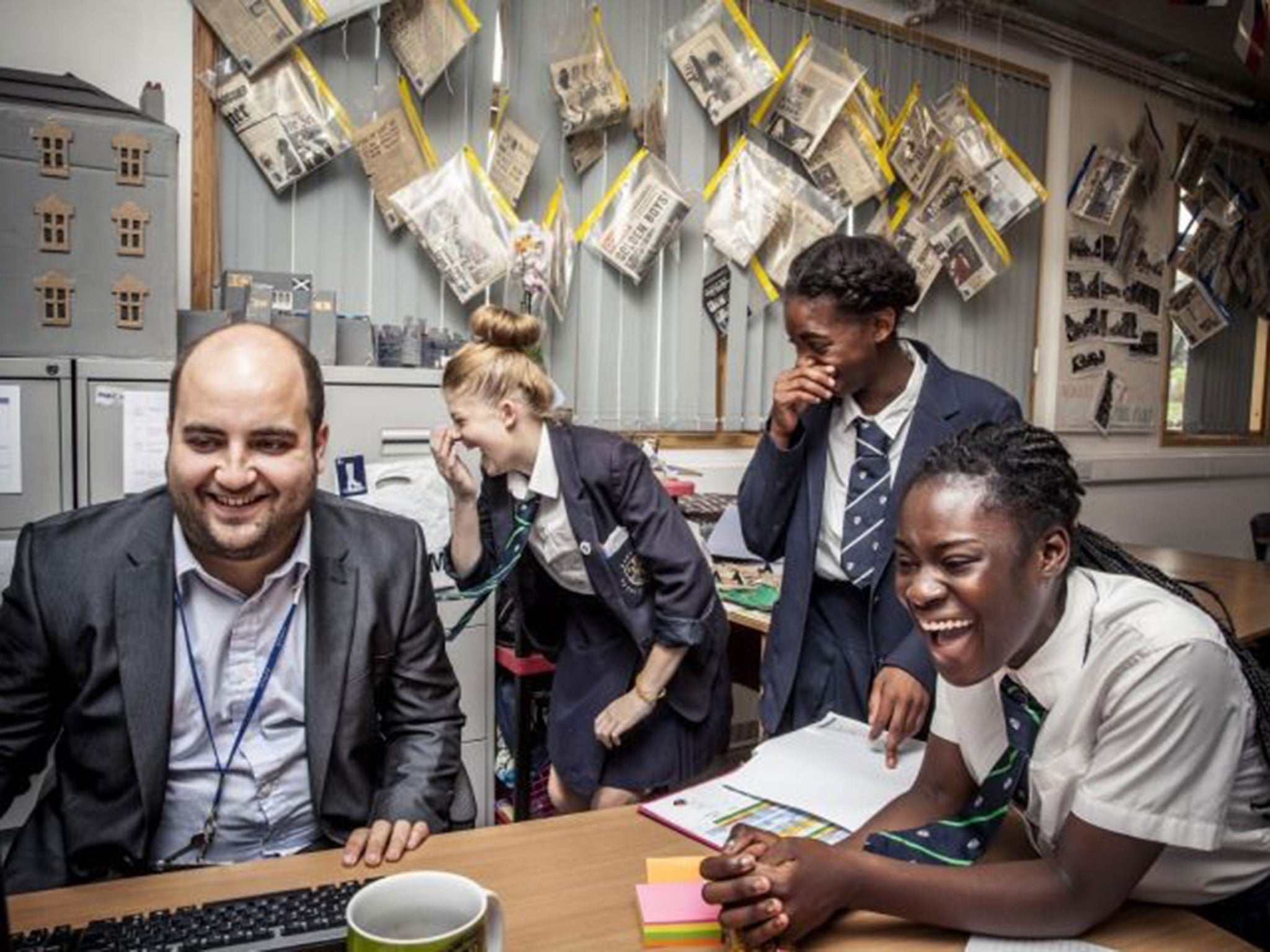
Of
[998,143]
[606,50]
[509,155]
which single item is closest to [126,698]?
[509,155]

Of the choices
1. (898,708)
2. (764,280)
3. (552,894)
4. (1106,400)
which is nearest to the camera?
(552,894)

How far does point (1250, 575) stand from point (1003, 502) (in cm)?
281

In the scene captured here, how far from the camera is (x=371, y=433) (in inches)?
93.6

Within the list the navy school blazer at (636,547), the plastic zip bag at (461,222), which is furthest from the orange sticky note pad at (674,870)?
the plastic zip bag at (461,222)

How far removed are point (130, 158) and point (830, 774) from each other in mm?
1854

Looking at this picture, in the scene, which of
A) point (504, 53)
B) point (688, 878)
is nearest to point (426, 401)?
point (504, 53)

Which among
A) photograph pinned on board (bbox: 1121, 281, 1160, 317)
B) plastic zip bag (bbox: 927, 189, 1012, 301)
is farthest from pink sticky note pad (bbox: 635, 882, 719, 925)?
photograph pinned on board (bbox: 1121, 281, 1160, 317)

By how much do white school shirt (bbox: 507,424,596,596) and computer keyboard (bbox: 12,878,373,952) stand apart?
3.64 ft

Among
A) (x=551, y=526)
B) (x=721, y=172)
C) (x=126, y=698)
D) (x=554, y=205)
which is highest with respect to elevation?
(x=721, y=172)

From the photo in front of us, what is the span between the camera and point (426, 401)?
244cm

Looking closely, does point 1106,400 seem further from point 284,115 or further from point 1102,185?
point 284,115

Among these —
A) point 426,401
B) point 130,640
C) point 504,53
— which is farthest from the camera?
point 504,53

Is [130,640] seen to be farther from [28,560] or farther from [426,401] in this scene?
[426,401]

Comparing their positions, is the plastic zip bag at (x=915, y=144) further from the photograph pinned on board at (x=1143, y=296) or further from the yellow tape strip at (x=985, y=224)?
the photograph pinned on board at (x=1143, y=296)
